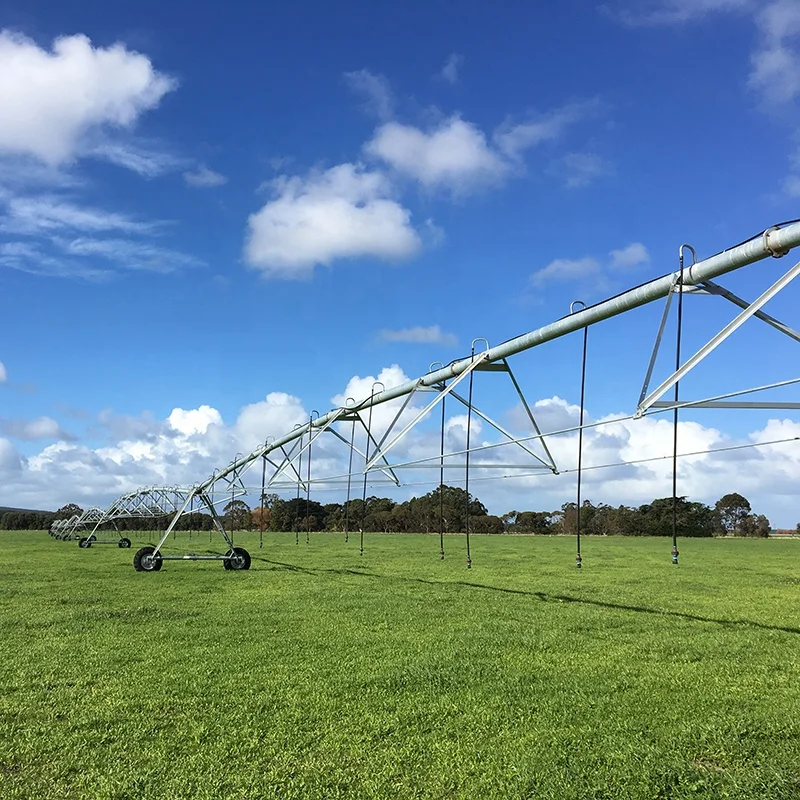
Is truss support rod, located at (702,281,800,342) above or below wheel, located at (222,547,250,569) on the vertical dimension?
above

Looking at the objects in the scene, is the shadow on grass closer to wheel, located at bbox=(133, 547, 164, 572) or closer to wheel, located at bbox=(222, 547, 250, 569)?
wheel, located at bbox=(222, 547, 250, 569)

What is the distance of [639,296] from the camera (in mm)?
7289

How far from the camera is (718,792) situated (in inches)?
158

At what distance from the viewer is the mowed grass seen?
13.5ft

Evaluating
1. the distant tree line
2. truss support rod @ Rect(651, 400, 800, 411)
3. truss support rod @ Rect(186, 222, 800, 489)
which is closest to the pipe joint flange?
truss support rod @ Rect(186, 222, 800, 489)

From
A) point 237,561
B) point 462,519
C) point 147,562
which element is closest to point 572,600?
point 237,561

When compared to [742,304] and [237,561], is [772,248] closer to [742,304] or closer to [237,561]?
[742,304]

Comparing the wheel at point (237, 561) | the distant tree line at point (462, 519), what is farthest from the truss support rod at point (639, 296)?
the distant tree line at point (462, 519)

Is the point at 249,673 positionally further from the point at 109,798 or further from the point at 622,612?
the point at 622,612

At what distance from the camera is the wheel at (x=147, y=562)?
56.0ft

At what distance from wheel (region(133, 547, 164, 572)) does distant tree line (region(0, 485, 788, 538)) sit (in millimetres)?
24883

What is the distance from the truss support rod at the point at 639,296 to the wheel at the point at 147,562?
867 centimetres

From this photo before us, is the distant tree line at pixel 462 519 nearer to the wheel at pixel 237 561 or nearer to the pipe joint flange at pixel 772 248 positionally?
the wheel at pixel 237 561

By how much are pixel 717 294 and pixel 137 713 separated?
5761 mm
